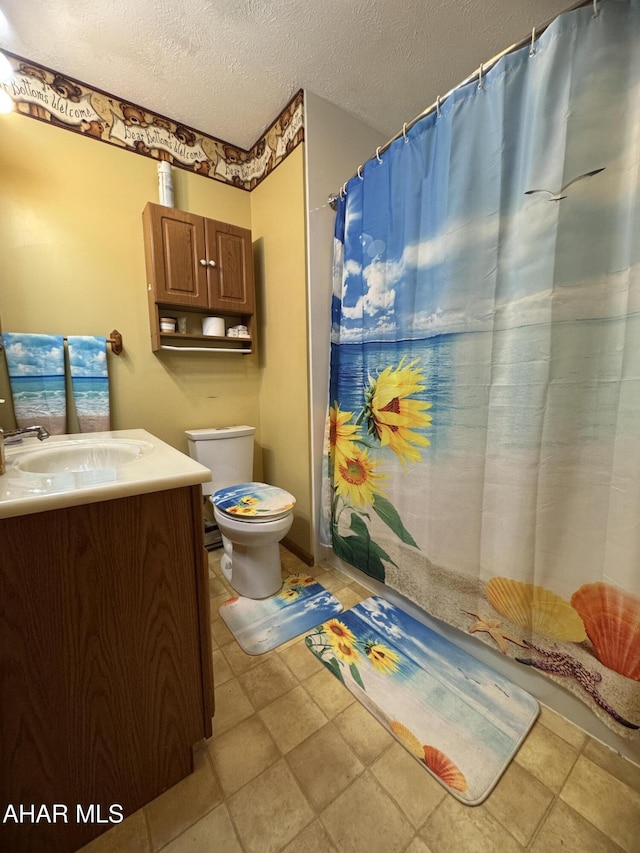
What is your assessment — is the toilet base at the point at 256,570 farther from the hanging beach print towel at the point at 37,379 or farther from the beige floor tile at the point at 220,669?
the hanging beach print towel at the point at 37,379

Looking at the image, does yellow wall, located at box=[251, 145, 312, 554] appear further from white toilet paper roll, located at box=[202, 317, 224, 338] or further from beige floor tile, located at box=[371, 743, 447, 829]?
beige floor tile, located at box=[371, 743, 447, 829]

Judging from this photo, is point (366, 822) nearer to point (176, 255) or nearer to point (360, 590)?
point (360, 590)

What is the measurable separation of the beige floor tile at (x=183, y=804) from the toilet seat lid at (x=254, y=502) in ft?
2.38

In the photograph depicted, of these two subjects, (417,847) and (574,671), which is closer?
(417,847)

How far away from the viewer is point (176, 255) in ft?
5.19

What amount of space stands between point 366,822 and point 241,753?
351mm

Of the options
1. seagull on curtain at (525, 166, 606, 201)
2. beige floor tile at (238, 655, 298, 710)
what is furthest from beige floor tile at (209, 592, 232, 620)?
seagull on curtain at (525, 166, 606, 201)

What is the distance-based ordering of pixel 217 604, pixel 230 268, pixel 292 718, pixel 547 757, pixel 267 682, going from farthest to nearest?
pixel 230 268
pixel 217 604
pixel 267 682
pixel 292 718
pixel 547 757

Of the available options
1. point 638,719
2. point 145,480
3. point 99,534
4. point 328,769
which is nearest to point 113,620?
point 99,534

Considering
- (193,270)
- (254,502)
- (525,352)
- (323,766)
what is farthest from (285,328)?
(323,766)

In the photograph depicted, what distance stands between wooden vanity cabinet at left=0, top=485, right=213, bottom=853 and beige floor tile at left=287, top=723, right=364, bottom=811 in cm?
29

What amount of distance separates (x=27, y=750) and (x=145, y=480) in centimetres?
56

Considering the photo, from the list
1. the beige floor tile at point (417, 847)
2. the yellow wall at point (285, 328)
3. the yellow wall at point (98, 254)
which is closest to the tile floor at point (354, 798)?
the beige floor tile at point (417, 847)

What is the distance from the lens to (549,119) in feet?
2.77
